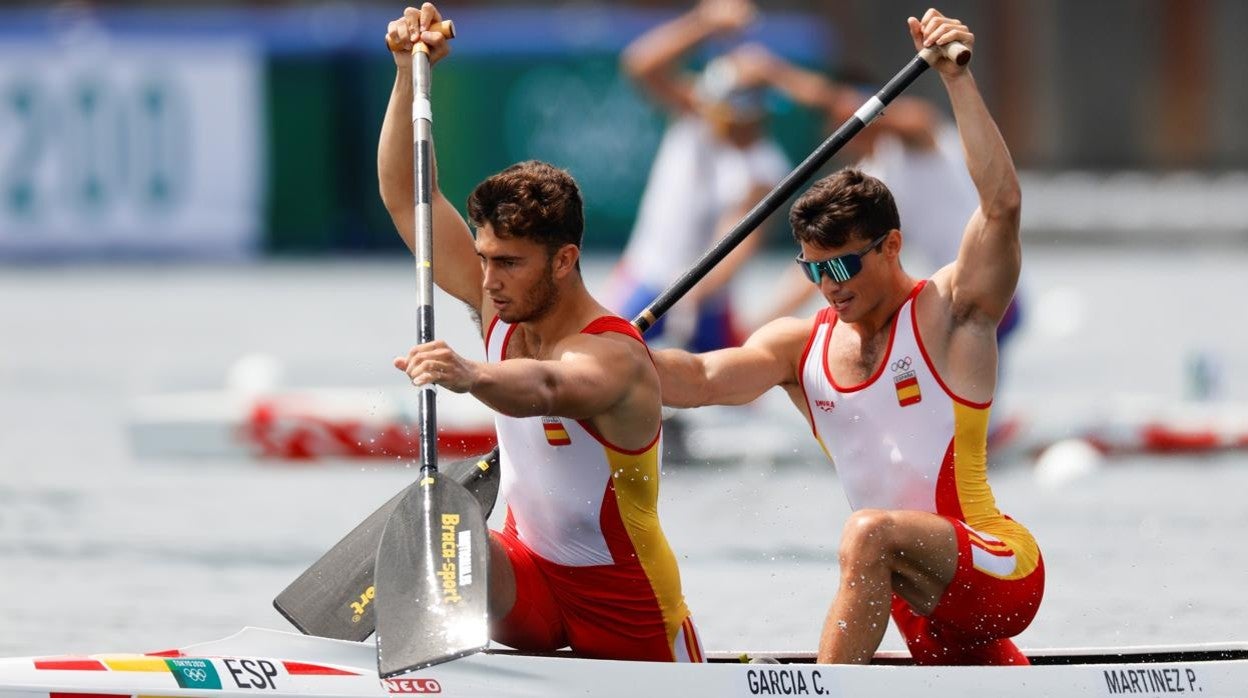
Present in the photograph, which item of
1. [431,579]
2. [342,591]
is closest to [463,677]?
[431,579]

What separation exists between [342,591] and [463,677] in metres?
0.75

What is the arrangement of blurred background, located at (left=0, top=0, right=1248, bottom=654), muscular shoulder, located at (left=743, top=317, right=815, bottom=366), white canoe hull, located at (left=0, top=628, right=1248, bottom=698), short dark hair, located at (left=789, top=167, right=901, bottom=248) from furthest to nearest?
1. blurred background, located at (left=0, top=0, right=1248, bottom=654)
2. muscular shoulder, located at (left=743, top=317, right=815, bottom=366)
3. short dark hair, located at (left=789, top=167, right=901, bottom=248)
4. white canoe hull, located at (left=0, top=628, right=1248, bottom=698)

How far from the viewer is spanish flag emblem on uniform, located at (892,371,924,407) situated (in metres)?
5.79

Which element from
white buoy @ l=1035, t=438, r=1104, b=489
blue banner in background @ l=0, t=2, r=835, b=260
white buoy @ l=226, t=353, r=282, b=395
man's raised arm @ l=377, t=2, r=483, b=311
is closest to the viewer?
man's raised arm @ l=377, t=2, r=483, b=311

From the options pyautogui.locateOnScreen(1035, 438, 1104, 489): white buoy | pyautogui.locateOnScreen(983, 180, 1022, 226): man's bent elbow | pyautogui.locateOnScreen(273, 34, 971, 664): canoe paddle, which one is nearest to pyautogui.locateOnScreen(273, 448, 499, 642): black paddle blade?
pyautogui.locateOnScreen(273, 34, 971, 664): canoe paddle

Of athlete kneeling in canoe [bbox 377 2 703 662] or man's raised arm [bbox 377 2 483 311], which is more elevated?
man's raised arm [bbox 377 2 483 311]

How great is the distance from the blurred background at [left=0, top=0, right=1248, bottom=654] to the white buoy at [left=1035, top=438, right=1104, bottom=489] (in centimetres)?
2

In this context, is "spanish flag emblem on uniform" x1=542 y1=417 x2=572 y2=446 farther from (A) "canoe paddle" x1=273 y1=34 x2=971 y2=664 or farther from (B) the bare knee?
(B) the bare knee

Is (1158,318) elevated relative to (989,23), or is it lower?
lower

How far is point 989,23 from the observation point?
26438 millimetres

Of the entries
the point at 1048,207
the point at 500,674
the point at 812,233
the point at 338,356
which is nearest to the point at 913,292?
the point at 812,233

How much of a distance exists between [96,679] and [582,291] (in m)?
1.54

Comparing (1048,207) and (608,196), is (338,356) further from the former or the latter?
(1048,207)

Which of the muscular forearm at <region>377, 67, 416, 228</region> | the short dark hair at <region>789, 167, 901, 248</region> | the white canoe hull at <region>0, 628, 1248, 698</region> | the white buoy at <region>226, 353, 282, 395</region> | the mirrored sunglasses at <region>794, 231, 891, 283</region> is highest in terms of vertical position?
the muscular forearm at <region>377, 67, 416, 228</region>
